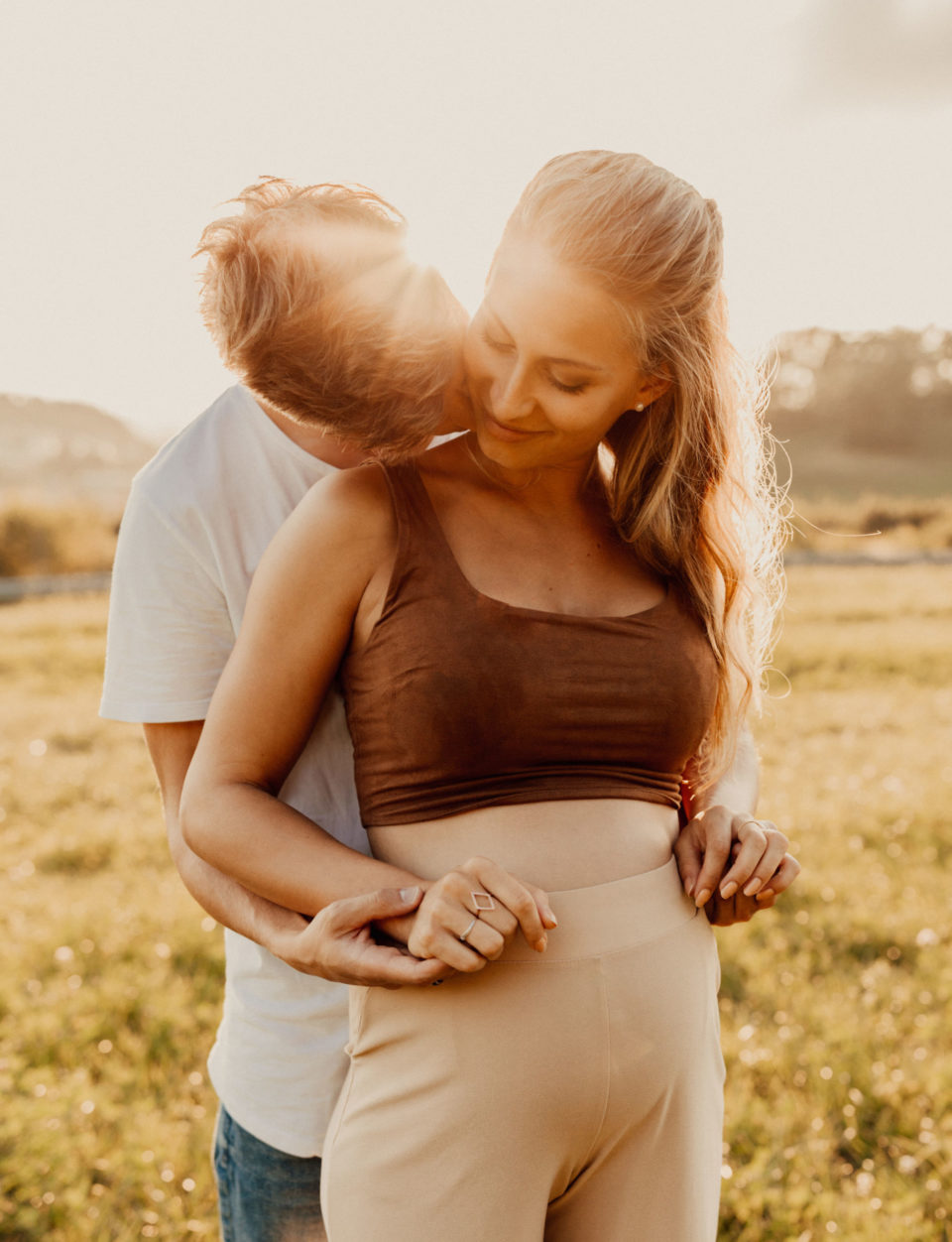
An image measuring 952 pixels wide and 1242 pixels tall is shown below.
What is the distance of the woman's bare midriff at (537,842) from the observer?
157 centimetres

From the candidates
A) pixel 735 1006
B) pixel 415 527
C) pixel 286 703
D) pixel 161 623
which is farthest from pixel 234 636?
pixel 735 1006

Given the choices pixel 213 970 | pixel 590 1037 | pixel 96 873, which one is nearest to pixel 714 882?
pixel 590 1037

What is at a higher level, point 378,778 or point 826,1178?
point 378,778

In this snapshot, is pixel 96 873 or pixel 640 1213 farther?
pixel 96 873

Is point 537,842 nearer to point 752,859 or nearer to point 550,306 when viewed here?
point 752,859

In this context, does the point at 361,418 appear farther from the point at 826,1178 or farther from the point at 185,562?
the point at 826,1178

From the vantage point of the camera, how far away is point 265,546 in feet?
5.95

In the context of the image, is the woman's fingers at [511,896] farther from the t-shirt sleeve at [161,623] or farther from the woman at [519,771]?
the t-shirt sleeve at [161,623]

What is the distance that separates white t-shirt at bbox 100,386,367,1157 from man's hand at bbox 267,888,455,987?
36 cm

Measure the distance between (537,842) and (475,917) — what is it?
214mm

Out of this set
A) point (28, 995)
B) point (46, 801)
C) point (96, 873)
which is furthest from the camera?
point (46, 801)

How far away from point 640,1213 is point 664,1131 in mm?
113

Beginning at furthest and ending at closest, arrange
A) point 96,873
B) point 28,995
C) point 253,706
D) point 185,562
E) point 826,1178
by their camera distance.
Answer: point 96,873, point 28,995, point 826,1178, point 185,562, point 253,706

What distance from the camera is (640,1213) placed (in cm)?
155
